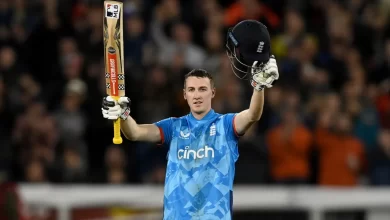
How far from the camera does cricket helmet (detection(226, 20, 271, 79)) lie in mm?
9180

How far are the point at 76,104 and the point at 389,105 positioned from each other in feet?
18.2

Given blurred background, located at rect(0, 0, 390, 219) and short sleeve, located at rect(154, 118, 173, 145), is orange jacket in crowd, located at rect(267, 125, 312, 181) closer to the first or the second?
blurred background, located at rect(0, 0, 390, 219)

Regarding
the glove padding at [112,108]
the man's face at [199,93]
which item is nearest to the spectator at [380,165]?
the man's face at [199,93]

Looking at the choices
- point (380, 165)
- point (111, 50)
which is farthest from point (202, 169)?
point (380, 165)

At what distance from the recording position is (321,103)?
56.6 ft

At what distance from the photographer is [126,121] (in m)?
9.52

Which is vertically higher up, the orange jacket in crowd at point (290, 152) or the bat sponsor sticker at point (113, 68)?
the bat sponsor sticker at point (113, 68)

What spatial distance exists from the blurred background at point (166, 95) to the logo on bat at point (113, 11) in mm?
6544

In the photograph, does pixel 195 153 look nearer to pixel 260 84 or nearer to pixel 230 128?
pixel 230 128

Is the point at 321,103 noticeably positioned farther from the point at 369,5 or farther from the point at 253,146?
the point at 369,5

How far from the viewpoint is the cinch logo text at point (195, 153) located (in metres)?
9.58

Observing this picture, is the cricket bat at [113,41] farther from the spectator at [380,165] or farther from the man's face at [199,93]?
the spectator at [380,165]

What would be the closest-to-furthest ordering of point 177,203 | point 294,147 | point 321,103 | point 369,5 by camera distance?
1. point 177,203
2. point 294,147
3. point 321,103
4. point 369,5

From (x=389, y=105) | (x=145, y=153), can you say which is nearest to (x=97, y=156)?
(x=145, y=153)
